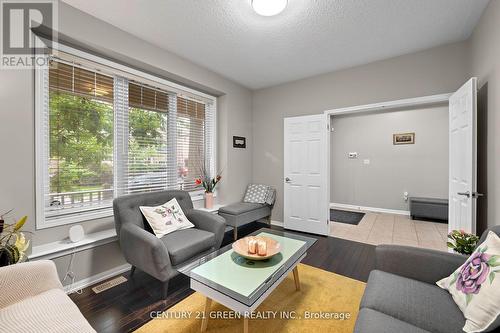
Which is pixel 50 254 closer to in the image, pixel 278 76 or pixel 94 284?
pixel 94 284

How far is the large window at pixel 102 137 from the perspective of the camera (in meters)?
2.06

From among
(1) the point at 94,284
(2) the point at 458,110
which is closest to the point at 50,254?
(1) the point at 94,284

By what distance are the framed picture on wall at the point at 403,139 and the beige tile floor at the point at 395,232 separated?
1.74 m

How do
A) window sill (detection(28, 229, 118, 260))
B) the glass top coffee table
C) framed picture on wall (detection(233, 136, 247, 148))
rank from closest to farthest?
1. the glass top coffee table
2. window sill (detection(28, 229, 118, 260))
3. framed picture on wall (detection(233, 136, 247, 148))

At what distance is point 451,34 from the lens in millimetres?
2471

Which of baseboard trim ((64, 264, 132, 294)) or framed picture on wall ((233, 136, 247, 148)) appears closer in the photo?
baseboard trim ((64, 264, 132, 294))

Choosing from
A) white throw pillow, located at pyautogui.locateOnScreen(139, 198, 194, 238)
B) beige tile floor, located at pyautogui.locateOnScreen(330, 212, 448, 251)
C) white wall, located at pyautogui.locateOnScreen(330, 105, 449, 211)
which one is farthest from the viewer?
white wall, located at pyautogui.locateOnScreen(330, 105, 449, 211)

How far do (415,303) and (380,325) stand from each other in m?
0.33

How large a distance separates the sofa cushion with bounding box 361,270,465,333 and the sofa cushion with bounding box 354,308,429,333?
6cm

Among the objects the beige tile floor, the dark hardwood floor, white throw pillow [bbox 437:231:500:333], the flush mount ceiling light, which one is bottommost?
the dark hardwood floor

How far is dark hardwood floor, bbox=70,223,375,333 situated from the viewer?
5.47 feet

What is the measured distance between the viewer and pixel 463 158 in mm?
2211

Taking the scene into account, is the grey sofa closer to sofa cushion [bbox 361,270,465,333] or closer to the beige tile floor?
→ sofa cushion [bbox 361,270,465,333]

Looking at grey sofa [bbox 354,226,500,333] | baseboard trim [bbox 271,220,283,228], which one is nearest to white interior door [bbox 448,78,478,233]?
grey sofa [bbox 354,226,500,333]
